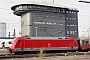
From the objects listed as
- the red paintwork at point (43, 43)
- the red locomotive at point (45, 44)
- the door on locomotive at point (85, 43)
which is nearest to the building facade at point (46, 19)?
the door on locomotive at point (85, 43)

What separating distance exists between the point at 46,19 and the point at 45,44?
7779cm

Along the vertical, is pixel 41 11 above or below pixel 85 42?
above

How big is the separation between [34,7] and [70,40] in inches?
3227

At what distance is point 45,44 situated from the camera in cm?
4022

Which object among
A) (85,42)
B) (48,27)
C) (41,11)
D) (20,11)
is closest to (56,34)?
(48,27)

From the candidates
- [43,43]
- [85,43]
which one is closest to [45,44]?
[43,43]

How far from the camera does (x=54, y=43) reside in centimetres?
4059

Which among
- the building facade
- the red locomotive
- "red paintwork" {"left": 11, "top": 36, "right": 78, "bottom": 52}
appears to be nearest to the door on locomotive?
the red locomotive

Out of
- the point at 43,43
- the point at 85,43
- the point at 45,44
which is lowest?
the point at 85,43

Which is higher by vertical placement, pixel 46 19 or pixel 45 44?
pixel 46 19

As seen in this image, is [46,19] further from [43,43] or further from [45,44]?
[43,43]

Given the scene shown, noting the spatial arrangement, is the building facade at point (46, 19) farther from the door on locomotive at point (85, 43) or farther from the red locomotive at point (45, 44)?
the red locomotive at point (45, 44)

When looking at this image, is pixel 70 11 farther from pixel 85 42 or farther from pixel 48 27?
pixel 85 42

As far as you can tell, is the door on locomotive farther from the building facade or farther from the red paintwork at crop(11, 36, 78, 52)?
the building facade
